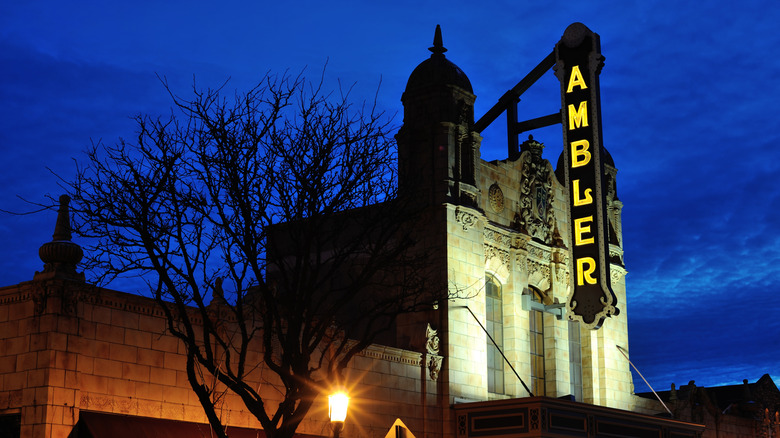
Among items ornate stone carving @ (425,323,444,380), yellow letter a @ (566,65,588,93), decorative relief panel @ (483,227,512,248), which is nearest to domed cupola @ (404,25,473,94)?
yellow letter a @ (566,65,588,93)

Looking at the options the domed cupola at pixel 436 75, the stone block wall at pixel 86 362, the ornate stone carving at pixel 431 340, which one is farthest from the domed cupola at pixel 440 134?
the stone block wall at pixel 86 362

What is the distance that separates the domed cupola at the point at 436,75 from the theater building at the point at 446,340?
0.05 m

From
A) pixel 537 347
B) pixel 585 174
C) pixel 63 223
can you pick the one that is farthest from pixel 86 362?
pixel 537 347

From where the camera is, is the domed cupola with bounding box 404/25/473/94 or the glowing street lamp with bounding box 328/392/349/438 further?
the domed cupola with bounding box 404/25/473/94

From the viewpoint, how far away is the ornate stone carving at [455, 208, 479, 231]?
29.9 metres

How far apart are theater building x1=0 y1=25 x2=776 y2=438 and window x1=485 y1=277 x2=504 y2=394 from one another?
49mm

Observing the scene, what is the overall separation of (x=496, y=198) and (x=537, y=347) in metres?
5.64

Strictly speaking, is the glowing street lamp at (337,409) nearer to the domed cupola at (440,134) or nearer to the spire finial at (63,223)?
the spire finial at (63,223)

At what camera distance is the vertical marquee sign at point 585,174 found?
31031mm

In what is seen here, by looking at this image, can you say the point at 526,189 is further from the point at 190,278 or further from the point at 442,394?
the point at 190,278

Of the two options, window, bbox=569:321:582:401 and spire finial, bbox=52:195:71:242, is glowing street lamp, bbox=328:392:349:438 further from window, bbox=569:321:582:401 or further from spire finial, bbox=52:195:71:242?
window, bbox=569:321:582:401

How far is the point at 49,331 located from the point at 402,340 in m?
13.0

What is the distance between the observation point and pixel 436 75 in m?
30.9

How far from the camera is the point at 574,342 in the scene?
118 feet
